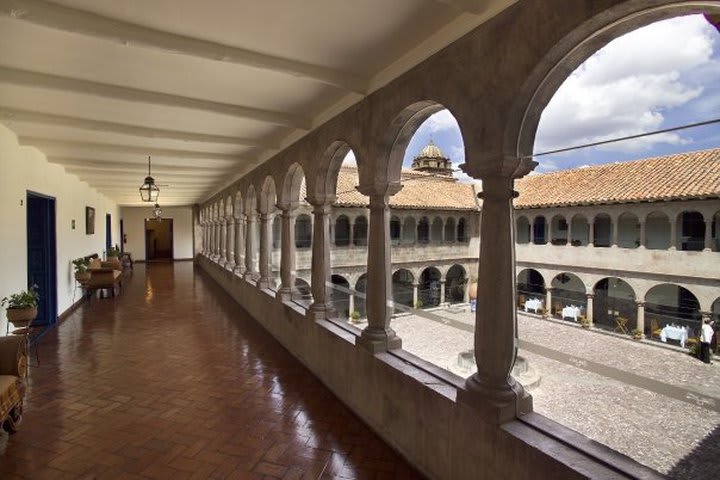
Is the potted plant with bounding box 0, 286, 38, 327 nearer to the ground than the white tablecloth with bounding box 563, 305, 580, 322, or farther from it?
farther from it

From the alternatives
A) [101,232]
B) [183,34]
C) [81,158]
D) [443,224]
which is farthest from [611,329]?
[101,232]

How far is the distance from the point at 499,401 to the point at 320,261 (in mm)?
3142

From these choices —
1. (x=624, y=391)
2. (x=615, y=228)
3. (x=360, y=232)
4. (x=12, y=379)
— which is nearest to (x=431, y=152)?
(x=360, y=232)

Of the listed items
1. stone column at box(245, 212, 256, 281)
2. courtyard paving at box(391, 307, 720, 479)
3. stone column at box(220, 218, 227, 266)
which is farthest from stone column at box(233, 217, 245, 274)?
courtyard paving at box(391, 307, 720, 479)

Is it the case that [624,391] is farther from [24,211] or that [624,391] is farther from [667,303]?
[24,211]

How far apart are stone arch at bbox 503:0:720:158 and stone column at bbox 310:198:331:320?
3.00 meters

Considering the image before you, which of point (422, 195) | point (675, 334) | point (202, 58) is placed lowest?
point (675, 334)

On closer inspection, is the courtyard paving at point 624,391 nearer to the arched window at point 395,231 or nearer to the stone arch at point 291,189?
the stone arch at point 291,189

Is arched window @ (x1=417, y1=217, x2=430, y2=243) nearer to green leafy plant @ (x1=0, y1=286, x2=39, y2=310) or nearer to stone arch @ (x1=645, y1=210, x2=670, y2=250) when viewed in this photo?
stone arch @ (x1=645, y1=210, x2=670, y2=250)

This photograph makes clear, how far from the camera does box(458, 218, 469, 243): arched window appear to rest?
62.3 feet

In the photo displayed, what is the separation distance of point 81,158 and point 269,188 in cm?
343

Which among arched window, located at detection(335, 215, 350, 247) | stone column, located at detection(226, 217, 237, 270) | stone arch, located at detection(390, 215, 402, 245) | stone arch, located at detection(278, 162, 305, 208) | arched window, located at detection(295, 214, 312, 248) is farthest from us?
stone arch, located at detection(390, 215, 402, 245)

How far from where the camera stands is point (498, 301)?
2.38m

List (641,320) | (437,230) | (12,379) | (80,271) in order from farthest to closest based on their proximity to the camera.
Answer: (437,230), (641,320), (80,271), (12,379)
